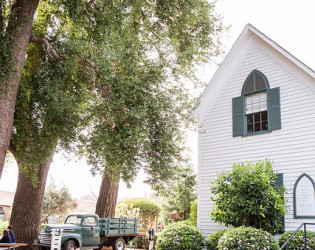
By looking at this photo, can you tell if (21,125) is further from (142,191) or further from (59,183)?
(142,191)

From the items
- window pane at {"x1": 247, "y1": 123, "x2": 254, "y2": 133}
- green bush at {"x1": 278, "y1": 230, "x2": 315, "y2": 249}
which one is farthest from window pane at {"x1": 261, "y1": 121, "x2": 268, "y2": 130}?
green bush at {"x1": 278, "y1": 230, "x2": 315, "y2": 249}

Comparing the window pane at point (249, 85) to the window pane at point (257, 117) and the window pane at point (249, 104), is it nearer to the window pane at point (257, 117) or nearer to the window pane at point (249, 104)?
the window pane at point (249, 104)

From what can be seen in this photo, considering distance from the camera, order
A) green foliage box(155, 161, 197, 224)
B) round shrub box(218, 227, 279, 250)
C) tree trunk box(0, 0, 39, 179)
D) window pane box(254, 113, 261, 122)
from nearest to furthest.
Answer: tree trunk box(0, 0, 39, 179) → round shrub box(218, 227, 279, 250) → window pane box(254, 113, 261, 122) → green foliage box(155, 161, 197, 224)

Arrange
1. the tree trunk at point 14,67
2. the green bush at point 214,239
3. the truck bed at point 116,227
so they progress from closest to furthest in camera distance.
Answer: the tree trunk at point 14,67 → the green bush at point 214,239 → the truck bed at point 116,227

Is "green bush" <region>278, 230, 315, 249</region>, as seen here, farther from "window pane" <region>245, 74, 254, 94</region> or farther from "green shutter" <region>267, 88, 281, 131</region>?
"window pane" <region>245, 74, 254, 94</region>

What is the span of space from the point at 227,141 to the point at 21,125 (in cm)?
731

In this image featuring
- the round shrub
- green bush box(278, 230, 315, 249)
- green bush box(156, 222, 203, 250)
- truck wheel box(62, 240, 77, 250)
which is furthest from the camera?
truck wheel box(62, 240, 77, 250)

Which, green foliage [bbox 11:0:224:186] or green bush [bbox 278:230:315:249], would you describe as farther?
green foliage [bbox 11:0:224:186]

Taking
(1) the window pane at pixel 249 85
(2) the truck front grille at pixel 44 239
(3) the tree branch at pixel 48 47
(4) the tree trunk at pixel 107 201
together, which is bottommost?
(2) the truck front grille at pixel 44 239

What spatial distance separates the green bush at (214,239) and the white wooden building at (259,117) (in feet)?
2.50

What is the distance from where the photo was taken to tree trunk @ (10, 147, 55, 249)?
42.2 feet

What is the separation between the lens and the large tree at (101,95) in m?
10.0

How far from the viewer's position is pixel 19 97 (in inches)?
401

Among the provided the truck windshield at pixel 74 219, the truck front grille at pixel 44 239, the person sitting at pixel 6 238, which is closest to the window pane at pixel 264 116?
the truck windshield at pixel 74 219
